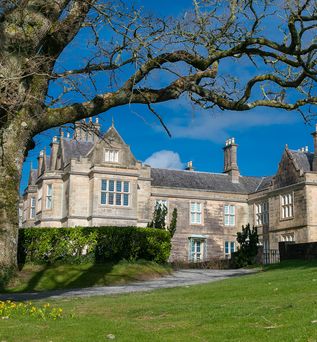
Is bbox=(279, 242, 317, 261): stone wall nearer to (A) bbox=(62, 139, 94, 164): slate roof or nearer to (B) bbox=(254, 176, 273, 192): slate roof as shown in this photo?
(A) bbox=(62, 139, 94, 164): slate roof

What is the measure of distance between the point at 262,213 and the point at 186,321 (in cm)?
3787

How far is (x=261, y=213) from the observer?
4494 cm

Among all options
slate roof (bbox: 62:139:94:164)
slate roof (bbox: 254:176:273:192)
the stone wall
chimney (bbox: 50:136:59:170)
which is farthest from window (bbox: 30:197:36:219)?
the stone wall

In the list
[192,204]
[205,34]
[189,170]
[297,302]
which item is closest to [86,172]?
[192,204]

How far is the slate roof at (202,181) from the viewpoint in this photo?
45156mm

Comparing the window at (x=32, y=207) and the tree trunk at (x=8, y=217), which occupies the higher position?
the window at (x=32, y=207)

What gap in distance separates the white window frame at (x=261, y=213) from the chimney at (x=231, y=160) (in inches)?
167

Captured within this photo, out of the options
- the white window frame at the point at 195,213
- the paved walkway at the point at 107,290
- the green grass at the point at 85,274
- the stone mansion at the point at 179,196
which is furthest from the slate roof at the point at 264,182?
the paved walkway at the point at 107,290

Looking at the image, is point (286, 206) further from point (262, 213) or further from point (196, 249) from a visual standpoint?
point (196, 249)

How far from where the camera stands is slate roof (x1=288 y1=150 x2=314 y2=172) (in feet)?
136

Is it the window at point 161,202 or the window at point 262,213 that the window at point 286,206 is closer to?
the window at point 262,213

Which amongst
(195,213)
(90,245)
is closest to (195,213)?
(195,213)

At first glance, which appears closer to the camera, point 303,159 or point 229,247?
point 303,159

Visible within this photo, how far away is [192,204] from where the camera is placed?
4450 centimetres
